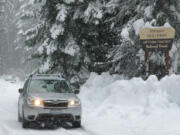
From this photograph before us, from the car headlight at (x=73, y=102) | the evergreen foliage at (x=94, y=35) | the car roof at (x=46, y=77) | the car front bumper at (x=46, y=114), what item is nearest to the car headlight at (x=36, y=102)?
the car front bumper at (x=46, y=114)

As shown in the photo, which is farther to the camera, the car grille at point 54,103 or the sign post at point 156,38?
the sign post at point 156,38

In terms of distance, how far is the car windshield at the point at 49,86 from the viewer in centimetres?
1451

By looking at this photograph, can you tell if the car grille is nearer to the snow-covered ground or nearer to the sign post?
the snow-covered ground

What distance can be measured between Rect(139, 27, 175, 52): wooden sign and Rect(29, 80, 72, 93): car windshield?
442 cm

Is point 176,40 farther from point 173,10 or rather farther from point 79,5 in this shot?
point 79,5

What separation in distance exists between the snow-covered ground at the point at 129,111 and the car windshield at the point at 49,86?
4.29 feet

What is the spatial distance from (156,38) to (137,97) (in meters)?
2.64

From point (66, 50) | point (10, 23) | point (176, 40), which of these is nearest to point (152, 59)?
point (176, 40)

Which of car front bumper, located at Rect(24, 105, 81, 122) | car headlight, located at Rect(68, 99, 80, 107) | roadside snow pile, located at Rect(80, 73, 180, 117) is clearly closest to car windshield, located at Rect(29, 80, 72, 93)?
car headlight, located at Rect(68, 99, 80, 107)

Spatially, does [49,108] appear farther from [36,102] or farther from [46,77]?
[46,77]

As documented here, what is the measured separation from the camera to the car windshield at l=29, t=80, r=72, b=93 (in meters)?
14.5

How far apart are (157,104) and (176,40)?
255 inches

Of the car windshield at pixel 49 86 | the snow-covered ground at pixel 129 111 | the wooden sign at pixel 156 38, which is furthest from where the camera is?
the wooden sign at pixel 156 38

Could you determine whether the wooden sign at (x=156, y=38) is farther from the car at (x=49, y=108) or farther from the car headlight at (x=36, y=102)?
the car headlight at (x=36, y=102)
